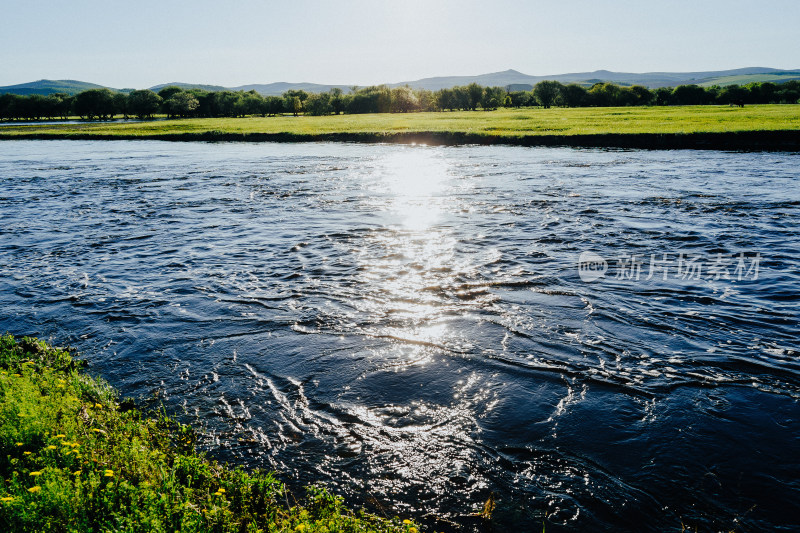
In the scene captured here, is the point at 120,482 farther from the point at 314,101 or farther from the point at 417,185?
the point at 314,101

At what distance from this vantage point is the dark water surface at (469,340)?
23.3ft

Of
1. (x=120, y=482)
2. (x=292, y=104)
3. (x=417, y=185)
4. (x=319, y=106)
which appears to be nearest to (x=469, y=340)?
(x=120, y=482)

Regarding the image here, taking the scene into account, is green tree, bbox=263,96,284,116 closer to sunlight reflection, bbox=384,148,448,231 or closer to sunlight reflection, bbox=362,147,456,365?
sunlight reflection, bbox=384,148,448,231

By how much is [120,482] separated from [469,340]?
7.48 m

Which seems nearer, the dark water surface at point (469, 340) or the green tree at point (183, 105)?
the dark water surface at point (469, 340)

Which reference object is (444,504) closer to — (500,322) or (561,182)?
(500,322)

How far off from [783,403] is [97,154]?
230ft

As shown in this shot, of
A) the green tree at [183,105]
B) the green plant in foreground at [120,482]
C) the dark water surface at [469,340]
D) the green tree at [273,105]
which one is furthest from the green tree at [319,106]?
the green plant in foreground at [120,482]

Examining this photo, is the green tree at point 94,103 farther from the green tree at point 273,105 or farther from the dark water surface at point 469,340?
the dark water surface at point 469,340

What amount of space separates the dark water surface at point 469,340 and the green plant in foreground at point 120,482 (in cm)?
81

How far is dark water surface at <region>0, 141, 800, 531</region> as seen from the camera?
7090 millimetres

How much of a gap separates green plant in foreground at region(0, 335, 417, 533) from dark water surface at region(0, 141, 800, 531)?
32.0 inches

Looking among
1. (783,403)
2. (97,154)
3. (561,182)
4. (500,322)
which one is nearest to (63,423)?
(500,322)


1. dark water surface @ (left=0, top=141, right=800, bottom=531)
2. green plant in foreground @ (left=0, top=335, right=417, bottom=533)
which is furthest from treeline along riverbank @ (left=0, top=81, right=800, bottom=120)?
green plant in foreground @ (left=0, top=335, right=417, bottom=533)
